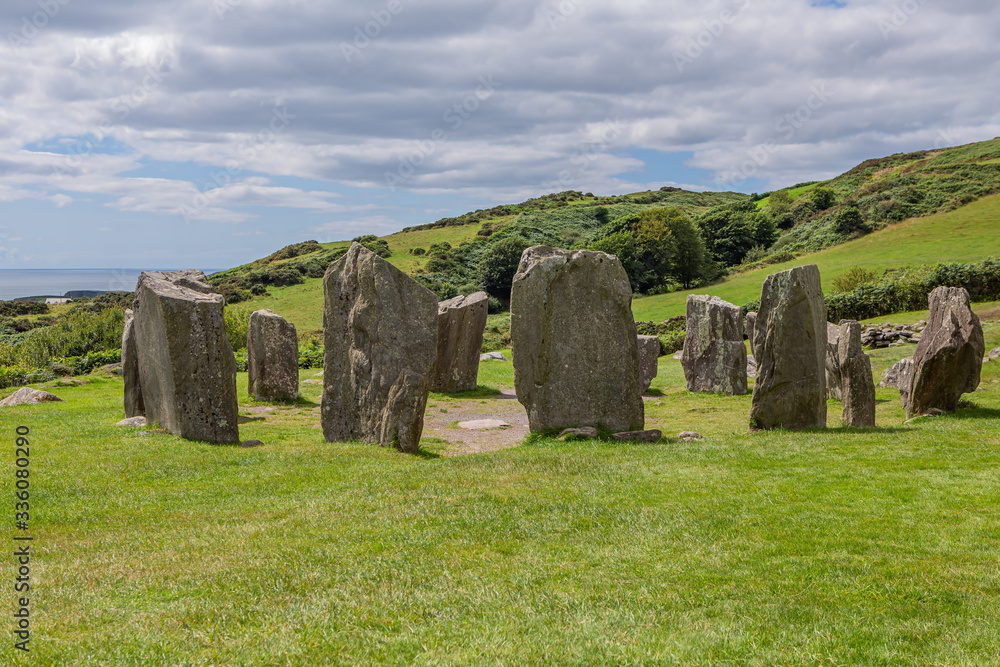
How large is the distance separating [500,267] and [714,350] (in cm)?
4987

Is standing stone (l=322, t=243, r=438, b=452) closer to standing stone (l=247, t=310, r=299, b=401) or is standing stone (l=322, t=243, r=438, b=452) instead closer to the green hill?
standing stone (l=247, t=310, r=299, b=401)

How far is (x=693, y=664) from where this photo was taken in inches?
200

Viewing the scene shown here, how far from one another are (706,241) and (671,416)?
65779 mm

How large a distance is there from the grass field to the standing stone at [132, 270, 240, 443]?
614 mm

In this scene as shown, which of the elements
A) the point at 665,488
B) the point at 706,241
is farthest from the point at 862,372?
the point at 706,241

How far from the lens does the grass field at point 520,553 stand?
5.41 meters

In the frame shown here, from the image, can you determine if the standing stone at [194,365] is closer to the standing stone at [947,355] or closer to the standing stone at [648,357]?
the standing stone at [947,355]

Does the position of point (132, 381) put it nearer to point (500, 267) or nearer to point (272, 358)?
point (272, 358)

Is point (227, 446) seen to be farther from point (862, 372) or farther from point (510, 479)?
point (862, 372)

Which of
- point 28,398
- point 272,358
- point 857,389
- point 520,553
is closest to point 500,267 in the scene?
point 272,358

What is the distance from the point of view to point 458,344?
24.4 m

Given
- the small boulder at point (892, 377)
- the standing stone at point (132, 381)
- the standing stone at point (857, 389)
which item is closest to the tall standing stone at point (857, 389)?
the standing stone at point (857, 389)

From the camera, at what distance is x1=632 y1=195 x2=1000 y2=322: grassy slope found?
49.5 m

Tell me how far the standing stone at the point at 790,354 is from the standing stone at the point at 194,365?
10186 mm
